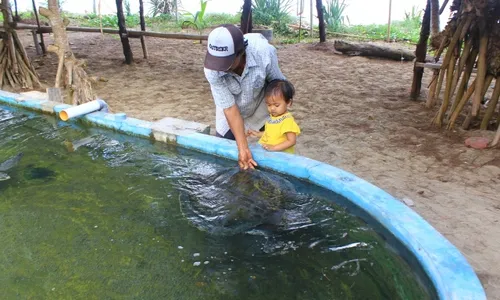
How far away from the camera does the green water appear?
2.18 metres

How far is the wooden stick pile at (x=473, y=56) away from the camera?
4.60 meters

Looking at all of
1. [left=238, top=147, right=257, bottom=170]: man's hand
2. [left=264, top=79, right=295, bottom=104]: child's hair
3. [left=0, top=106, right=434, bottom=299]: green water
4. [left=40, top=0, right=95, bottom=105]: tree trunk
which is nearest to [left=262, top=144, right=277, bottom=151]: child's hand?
[left=238, top=147, right=257, bottom=170]: man's hand

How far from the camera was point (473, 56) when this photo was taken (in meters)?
4.91

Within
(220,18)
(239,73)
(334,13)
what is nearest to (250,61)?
(239,73)

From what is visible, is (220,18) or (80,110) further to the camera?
(220,18)

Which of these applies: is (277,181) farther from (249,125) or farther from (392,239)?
(392,239)

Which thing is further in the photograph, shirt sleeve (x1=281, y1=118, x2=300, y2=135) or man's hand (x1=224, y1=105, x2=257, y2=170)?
shirt sleeve (x1=281, y1=118, x2=300, y2=135)

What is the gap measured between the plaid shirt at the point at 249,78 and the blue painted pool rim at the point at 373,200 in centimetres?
45

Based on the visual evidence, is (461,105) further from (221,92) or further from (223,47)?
(223,47)

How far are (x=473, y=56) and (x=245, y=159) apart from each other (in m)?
3.38

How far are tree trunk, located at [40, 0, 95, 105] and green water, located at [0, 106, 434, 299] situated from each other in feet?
7.05

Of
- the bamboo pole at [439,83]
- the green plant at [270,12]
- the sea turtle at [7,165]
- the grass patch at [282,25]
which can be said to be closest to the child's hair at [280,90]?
the sea turtle at [7,165]

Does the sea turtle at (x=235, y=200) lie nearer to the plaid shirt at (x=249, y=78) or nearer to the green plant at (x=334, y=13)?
the plaid shirt at (x=249, y=78)

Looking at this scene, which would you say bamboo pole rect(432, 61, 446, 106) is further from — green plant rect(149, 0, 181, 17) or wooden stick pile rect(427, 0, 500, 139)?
green plant rect(149, 0, 181, 17)
